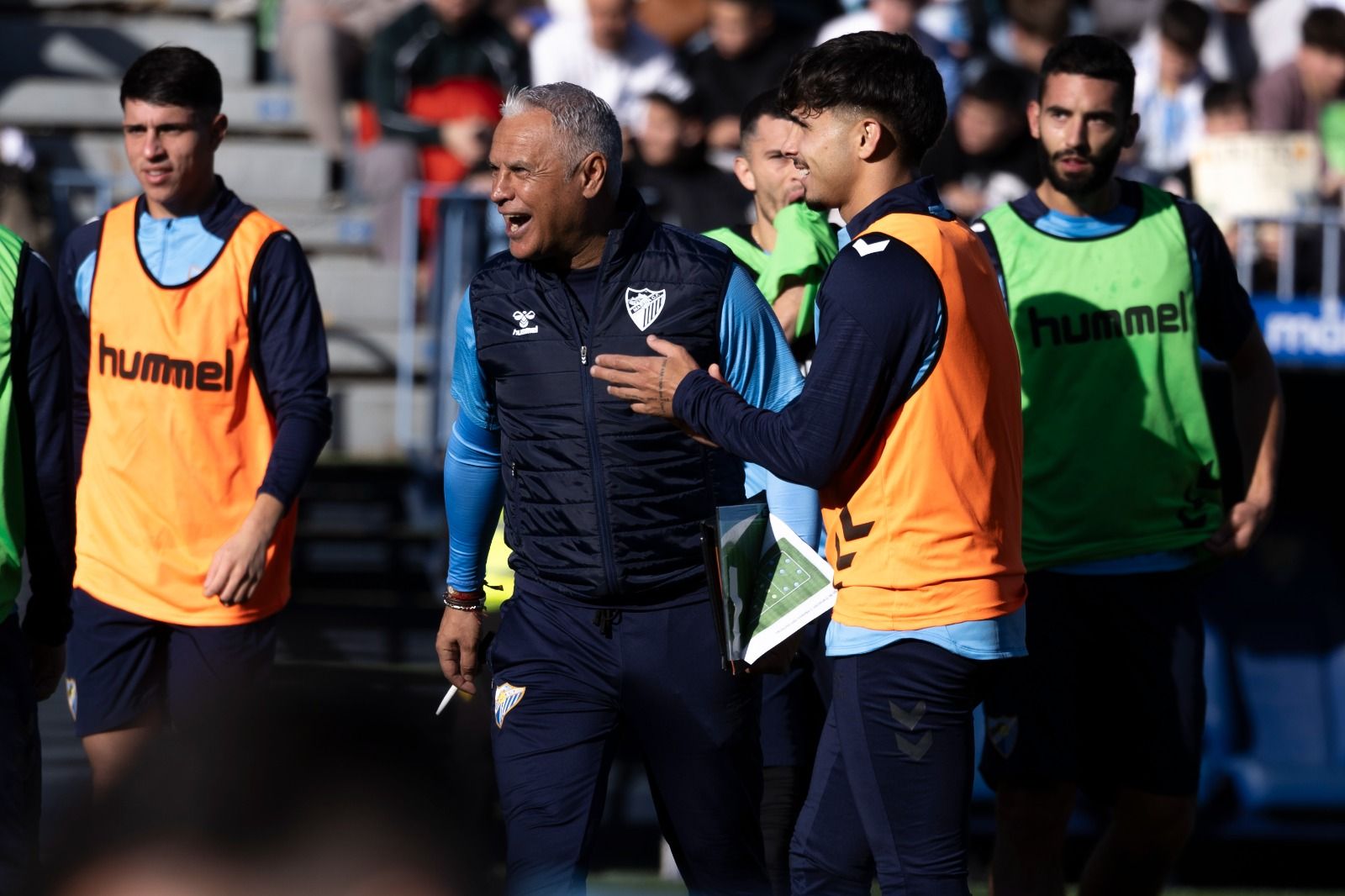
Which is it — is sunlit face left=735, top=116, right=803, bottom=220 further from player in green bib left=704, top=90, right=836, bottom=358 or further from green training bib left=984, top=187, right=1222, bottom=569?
green training bib left=984, top=187, right=1222, bottom=569

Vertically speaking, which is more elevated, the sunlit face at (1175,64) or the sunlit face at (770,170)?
the sunlit face at (1175,64)

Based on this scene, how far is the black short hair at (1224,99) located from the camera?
9.89 m

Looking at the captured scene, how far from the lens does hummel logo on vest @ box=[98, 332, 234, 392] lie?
497 centimetres

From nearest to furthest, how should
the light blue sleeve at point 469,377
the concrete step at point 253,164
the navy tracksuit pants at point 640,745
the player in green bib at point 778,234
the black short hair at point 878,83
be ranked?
the black short hair at point 878,83 < the navy tracksuit pants at point 640,745 < the light blue sleeve at point 469,377 < the player in green bib at point 778,234 < the concrete step at point 253,164

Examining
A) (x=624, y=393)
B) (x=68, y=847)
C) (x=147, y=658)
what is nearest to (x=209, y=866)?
(x=68, y=847)

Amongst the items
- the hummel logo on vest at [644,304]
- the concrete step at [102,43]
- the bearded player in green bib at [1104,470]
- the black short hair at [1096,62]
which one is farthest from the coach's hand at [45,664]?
the concrete step at [102,43]

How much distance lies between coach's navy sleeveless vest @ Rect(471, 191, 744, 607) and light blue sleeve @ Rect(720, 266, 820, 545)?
1.3 inches

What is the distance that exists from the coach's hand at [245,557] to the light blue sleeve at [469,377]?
77cm

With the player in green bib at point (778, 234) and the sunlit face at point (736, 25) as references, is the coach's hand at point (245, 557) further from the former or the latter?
the sunlit face at point (736, 25)

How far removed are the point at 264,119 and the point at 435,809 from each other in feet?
32.8

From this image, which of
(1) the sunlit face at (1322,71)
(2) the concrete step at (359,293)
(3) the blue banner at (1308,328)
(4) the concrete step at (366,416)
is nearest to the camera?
(3) the blue banner at (1308,328)

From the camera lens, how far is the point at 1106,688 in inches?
199

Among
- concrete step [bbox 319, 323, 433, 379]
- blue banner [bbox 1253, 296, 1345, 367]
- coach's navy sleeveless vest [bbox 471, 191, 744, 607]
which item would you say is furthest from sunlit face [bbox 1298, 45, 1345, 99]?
coach's navy sleeveless vest [bbox 471, 191, 744, 607]

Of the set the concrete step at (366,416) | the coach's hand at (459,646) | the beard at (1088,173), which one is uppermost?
the beard at (1088,173)
